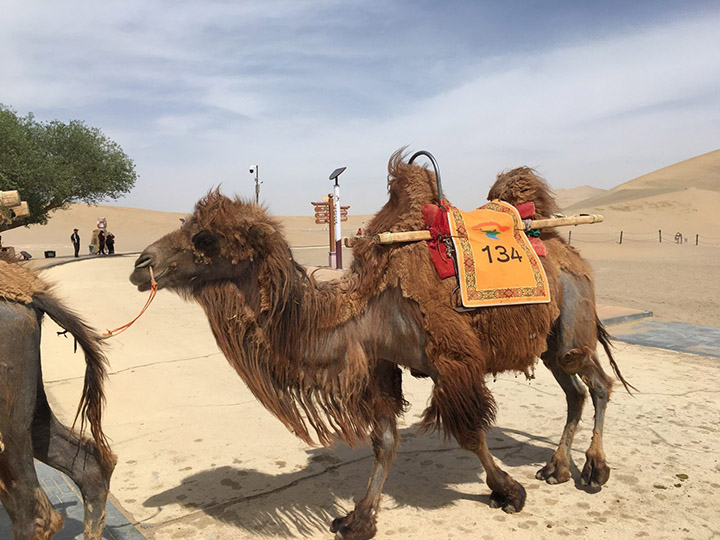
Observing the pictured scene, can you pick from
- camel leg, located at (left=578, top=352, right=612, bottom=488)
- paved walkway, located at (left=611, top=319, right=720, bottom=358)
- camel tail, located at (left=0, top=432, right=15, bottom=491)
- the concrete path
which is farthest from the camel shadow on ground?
paved walkway, located at (left=611, top=319, right=720, bottom=358)

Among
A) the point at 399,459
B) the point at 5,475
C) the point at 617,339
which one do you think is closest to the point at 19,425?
the point at 5,475

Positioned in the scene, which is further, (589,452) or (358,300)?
(589,452)

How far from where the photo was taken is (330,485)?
401 centimetres

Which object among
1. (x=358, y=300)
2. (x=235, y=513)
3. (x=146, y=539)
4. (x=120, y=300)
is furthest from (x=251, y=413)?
(x=120, y=300)

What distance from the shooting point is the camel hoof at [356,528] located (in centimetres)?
326

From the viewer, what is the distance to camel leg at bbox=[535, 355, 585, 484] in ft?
13.3

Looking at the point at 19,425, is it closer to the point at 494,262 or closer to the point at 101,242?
the point at 494,262

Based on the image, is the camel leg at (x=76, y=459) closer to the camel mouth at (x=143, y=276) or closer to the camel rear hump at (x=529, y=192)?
the camel mouth at (x=143, y=276)

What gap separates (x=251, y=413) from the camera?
5449mm

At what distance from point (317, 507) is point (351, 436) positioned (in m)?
0.79

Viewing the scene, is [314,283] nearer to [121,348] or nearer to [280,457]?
[280,457]

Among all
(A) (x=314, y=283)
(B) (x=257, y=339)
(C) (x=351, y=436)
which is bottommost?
(C) (x=351, y=436)

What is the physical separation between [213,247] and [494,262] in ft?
5.63

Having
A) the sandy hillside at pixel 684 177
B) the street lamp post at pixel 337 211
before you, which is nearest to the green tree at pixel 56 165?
the street lamp post at pixel 337 211
